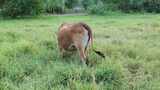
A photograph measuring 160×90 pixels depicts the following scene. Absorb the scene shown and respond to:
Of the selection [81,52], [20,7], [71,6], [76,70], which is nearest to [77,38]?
[81,52]

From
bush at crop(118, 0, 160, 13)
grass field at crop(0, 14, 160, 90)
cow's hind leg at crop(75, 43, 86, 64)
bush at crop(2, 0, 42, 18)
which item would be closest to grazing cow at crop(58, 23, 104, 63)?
cow's hind leg at crop(75, 43, 86, 64)

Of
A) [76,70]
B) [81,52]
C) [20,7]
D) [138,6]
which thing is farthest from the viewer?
[138,6]

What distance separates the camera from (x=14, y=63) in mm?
6473

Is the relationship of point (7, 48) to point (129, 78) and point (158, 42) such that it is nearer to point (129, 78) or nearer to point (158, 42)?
point (129, 78)

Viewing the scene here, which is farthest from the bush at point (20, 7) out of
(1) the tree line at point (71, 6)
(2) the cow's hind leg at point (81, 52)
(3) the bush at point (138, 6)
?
(2) the cow's hind leg at point (81, 52)

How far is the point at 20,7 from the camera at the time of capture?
2641 centimetres

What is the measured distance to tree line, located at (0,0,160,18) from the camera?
2666 centimetres

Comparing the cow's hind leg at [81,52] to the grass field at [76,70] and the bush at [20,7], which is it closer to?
the grass field at [76,70]

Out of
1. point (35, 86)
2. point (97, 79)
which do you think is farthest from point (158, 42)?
point (35, 86)

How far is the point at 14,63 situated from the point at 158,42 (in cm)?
539

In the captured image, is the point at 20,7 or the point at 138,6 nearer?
the point at 20,7

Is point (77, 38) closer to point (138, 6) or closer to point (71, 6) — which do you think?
point (138, 6)

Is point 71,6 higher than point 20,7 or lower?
lower

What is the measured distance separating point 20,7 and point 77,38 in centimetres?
2036
